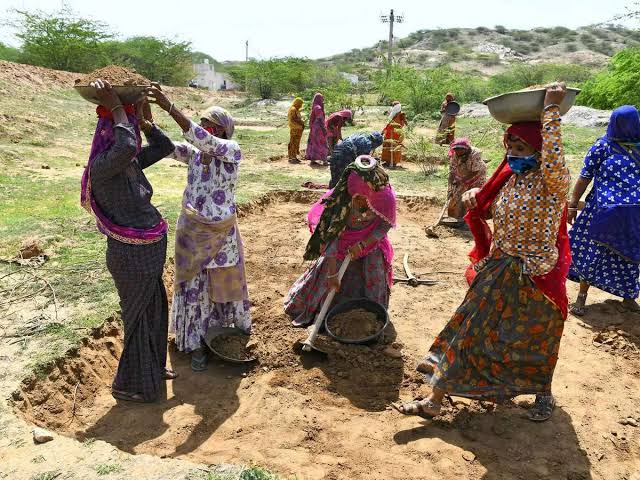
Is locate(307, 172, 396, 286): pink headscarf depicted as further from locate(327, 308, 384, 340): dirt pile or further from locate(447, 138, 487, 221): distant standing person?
locate(447, 138, 487, 221): distant standing person

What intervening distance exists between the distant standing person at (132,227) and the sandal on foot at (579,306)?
3.62m

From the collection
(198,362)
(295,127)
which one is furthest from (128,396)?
(295,127)

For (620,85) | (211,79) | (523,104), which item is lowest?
(523,104)

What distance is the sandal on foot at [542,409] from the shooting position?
10.5 feet

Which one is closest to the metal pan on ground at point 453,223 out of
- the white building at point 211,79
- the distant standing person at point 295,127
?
the distant standing person at point 295,127

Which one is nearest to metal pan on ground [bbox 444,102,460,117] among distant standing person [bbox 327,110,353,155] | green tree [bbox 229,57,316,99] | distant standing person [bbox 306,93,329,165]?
distant standing person [bbox 306,93,329,165]

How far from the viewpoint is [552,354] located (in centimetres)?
301

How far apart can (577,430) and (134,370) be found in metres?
2.82

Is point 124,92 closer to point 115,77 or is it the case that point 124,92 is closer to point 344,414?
point 115,77

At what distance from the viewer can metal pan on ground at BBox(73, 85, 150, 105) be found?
9.36ft

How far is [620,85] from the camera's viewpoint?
607 inches

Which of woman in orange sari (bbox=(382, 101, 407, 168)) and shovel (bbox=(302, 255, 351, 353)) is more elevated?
woman in orange sari (bbox=(382, 101, 407, 168))

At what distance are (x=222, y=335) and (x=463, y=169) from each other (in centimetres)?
434

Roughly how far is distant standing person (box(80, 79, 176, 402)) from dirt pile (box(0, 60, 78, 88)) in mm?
16631
